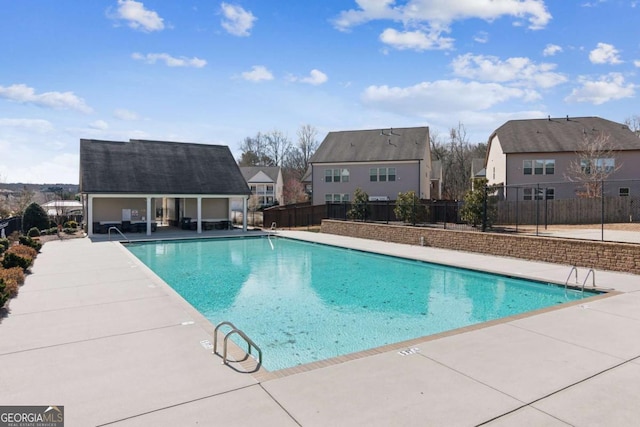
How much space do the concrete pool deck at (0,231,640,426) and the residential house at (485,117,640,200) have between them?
25.6 meters

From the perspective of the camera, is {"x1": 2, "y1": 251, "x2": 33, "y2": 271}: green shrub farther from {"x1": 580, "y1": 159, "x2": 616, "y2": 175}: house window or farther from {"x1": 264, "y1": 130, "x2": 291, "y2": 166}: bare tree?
{"x1": 264, "y1": 130, "x2": 291, "y2": 166}: bare tree

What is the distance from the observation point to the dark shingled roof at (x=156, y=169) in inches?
981

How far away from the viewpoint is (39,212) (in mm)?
25906

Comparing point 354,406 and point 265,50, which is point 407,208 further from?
point 354,406

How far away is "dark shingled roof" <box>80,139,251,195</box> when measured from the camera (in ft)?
81.7

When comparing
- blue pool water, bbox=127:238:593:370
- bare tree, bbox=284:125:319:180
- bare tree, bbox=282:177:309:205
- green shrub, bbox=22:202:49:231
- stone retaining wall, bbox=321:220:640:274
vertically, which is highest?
bare tree, bbox=284:125:319:180

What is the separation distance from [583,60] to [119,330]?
25082mm

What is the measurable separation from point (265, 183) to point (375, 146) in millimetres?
25782

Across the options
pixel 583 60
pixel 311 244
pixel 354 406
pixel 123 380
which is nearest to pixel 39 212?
pixel 311 244

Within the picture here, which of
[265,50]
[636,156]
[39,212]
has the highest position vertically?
[265,50]

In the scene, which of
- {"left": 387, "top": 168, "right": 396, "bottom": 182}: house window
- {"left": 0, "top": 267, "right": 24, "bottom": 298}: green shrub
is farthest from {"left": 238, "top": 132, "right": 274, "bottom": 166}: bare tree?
{"left": 0, "top": 267, "right": 24, "bottom": 298}: green shrub

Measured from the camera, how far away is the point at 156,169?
89.0 feet

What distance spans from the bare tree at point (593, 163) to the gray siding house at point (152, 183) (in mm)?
23754

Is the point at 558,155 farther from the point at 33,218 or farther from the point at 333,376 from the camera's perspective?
the point at 33,218
